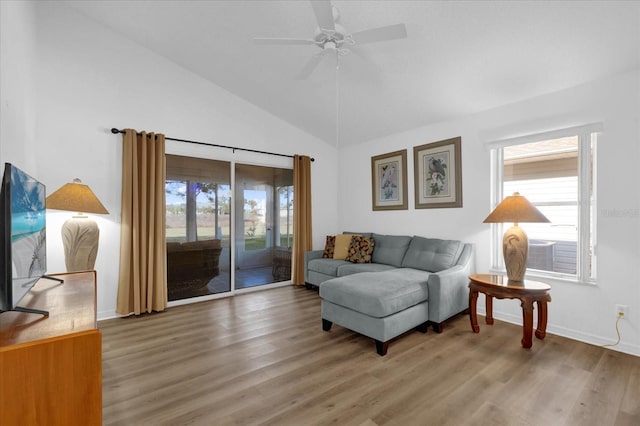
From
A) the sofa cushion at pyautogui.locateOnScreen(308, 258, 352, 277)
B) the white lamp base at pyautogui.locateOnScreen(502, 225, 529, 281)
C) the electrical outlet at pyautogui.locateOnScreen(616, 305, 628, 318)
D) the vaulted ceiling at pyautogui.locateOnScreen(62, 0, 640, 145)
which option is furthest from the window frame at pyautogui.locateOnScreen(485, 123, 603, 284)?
the sofa cushion at pyautogui.locateOnScreen(308, 258, 352, 277)

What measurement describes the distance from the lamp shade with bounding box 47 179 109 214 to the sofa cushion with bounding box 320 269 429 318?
2404 mm

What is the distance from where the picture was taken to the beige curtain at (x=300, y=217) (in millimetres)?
4965

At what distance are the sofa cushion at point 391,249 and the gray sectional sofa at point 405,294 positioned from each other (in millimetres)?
126

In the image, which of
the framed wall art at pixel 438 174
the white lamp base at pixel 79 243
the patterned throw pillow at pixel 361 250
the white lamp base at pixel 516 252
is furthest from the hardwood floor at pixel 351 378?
the framed wall art at pixel 438 174

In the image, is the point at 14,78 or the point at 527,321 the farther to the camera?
the point at 527,321

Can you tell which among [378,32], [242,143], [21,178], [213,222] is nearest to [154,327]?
[213,222]

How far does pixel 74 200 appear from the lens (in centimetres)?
282

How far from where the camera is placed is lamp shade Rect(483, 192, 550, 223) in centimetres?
267

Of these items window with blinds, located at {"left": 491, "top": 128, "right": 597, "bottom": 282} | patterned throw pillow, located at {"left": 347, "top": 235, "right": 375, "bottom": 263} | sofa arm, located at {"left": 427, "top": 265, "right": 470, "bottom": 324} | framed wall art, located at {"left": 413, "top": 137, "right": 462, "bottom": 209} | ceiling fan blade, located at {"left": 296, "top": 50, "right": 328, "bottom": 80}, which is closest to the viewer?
ceiling fan blade, located at {"left": 296, "top": 50, "right": 328, "bottom": 80}

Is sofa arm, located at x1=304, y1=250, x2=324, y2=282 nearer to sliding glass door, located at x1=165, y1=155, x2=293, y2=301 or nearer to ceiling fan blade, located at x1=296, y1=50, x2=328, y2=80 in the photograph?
sliding glass door, located at x1=165, y1=155, x2=293, y2=301

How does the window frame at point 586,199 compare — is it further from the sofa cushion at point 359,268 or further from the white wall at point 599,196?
the sofa cushion at point 359,268

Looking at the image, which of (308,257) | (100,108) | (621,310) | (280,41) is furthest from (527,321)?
(100,108)

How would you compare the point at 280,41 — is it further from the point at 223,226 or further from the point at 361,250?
the point at 361,250

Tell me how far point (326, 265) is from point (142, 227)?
2439mm
